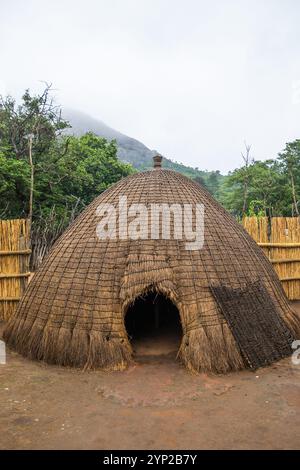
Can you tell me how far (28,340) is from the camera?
20.7 ft

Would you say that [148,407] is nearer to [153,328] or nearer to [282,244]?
[153,328]

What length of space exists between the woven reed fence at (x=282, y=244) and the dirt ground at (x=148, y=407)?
17.6 ft

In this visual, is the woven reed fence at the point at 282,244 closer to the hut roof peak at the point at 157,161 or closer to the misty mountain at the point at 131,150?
the hut roof peak at the point at 157,161

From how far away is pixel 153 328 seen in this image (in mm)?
7875

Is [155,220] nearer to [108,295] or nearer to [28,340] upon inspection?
[108,295]

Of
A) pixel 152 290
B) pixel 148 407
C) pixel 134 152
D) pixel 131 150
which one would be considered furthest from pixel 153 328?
pixel 131 150

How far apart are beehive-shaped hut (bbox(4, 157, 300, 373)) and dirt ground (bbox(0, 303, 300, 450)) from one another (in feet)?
0.98

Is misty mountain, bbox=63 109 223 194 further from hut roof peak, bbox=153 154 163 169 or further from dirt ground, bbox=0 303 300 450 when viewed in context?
dirt ground, bbox=0 303 300 450

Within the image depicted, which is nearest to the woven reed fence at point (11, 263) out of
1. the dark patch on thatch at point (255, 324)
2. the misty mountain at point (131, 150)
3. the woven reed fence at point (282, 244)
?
the dark patch on thatch at point (255, 324)

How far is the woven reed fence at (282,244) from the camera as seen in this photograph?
1095 cm

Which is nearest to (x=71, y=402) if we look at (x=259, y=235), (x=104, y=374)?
(x=104, y=374)

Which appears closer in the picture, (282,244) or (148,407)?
(148,407)

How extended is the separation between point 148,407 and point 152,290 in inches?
72.6

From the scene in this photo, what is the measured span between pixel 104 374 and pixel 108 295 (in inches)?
47.5
